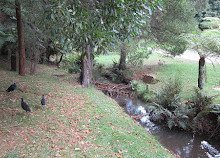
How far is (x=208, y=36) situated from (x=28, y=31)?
9.89 metres

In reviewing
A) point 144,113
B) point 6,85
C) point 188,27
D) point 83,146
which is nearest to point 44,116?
point 83,146

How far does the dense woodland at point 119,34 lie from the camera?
13.6 feet

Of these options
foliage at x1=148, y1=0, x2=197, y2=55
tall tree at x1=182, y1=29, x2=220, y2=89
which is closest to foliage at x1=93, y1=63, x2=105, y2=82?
foliage at x1=148, y1=0, x2=197, y2=55

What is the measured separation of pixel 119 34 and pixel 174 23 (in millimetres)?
9198

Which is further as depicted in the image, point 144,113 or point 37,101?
point 144,113

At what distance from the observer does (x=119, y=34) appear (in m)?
4.86

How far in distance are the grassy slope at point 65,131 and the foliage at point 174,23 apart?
743 cm

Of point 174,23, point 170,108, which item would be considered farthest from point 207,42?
point 174,23

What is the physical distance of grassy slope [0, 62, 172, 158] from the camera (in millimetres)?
4566

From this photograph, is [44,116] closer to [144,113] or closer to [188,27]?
[144,113]

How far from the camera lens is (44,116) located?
20.4 ft

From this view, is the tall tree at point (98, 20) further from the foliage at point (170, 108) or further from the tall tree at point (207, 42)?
the tall tree at point (207, 42)

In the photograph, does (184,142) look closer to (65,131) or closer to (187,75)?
(65,131)

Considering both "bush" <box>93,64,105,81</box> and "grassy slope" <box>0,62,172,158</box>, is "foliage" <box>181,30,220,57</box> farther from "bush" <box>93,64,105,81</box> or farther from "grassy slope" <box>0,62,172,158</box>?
"bush" <box>93,64,105,81</box>
